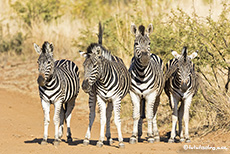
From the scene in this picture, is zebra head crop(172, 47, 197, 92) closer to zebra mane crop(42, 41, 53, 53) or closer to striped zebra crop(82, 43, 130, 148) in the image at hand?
striped zebra crop(82, 43, 130, 148)

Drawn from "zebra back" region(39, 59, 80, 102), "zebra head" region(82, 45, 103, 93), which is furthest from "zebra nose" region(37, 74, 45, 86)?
"zebra head" region(82, 45, 103, 93)

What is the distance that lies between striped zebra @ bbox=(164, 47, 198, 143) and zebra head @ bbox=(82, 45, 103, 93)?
2.15 meters

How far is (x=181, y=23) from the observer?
1244cm

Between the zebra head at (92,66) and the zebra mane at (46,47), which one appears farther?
the zebra mane at (46,47)

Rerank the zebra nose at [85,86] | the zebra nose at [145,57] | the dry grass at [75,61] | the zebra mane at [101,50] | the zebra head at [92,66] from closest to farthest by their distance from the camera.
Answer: the zebra nose at [85,86]
the zebra head at [92,66]
the zebra mane at [101,50]
the zebra nose at [145,57]
the dry grass at [75,61]

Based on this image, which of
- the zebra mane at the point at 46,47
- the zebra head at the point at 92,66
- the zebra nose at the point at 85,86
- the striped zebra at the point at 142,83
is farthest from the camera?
the striped zebra at the point at 142,83

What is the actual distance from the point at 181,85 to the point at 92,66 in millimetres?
2324

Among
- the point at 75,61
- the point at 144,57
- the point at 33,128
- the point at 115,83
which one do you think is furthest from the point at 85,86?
the point at 75,61

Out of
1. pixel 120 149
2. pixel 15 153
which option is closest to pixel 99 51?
pixel 120 149

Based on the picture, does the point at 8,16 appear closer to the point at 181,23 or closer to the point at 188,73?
the point at 181,23

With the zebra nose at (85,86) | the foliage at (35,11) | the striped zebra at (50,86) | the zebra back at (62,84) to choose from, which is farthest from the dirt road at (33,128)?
the foliage at (35,11)

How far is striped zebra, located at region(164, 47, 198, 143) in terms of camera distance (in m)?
10.1

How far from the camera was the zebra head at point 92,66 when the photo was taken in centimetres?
877

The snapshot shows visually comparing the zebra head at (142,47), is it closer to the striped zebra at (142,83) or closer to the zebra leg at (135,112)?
the striped zebra at (142,83)
